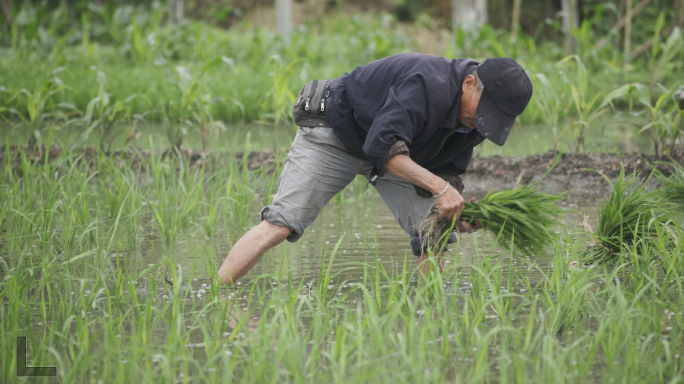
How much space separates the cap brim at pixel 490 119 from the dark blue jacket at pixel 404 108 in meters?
0.11

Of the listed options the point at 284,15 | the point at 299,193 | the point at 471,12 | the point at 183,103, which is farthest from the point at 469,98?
the point at 284,15

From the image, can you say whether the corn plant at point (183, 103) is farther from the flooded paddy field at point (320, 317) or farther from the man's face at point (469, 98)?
the man's face at point (469, 98)

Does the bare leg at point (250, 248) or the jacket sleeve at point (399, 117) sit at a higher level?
the jacket sleeve at point (399, 117)

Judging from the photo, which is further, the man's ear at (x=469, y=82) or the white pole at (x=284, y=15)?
the white pole at (x=284, y=15)

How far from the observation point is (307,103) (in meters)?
2.82

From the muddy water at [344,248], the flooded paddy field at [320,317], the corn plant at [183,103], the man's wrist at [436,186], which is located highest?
the corn plant at [183,103]

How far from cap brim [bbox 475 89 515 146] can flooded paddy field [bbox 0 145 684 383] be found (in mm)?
444

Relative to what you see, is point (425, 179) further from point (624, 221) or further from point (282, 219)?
point (624, 221)

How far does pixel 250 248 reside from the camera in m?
2.76

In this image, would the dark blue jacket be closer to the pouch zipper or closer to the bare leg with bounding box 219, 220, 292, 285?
the pouch zipper

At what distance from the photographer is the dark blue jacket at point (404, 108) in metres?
2.46

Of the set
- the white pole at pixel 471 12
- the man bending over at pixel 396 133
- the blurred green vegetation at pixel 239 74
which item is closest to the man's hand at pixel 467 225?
the man bending over at pixel 396 133

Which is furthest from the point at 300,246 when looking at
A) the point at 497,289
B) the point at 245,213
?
the point at 497,289

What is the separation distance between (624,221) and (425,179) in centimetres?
103
